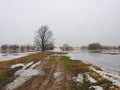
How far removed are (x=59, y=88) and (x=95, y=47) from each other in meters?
162

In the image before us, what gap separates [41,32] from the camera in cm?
6719

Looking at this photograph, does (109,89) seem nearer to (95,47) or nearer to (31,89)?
(31,89)

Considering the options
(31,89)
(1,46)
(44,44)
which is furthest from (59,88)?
(1,46)

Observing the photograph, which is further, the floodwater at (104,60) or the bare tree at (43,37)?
the bare tree at (43,37)

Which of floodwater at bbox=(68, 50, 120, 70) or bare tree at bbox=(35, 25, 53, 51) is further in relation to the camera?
bare tree at bbox=(35, 25, 53, 51)

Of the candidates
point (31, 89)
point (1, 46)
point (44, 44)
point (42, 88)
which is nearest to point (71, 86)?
point (42, 88)

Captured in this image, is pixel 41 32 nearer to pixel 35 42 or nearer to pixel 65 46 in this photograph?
pixel 35 42

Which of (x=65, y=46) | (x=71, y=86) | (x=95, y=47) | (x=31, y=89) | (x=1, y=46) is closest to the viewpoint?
(x=31, y=89)

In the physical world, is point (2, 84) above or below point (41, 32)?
below

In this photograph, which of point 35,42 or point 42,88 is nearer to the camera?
point 42,88

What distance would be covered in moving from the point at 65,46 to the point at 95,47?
4322cm

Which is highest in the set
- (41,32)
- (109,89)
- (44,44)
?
(41,32)

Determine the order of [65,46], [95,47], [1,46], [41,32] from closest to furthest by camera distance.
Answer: [41,32] → [95,47] → [1,46] → [65,46]

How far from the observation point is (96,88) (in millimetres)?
9156
